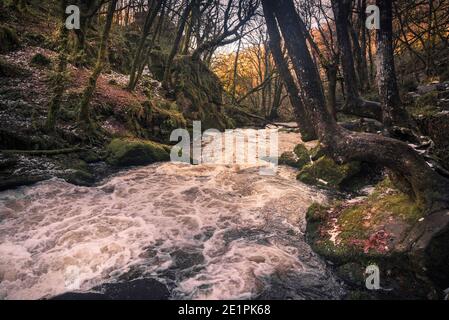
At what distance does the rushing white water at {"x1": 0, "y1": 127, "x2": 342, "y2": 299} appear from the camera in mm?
4430

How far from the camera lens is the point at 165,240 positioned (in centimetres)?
566

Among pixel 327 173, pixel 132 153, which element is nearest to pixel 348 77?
pixel 327 173

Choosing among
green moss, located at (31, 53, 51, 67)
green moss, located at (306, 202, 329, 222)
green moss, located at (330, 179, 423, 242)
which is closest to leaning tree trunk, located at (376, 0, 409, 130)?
green moss, located at (330, 179, 423, 242)

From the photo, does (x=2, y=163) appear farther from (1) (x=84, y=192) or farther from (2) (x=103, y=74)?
(2) (x=103, y=74)

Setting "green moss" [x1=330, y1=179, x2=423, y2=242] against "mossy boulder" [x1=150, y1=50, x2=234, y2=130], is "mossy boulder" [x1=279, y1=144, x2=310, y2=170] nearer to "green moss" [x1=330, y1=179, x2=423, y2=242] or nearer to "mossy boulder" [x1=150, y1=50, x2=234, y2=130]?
"green moss" [x1=330, y1=179, x2=423, y2=242]

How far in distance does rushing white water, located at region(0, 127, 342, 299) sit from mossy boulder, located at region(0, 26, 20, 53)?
25.2ft

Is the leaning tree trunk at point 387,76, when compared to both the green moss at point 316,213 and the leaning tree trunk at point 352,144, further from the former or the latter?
the green moss at point 316,213

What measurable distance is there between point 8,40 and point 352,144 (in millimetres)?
13560

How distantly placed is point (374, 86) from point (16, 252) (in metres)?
20.4

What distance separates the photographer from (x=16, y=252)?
5.07 metres

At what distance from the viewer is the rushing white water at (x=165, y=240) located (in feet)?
14.5
